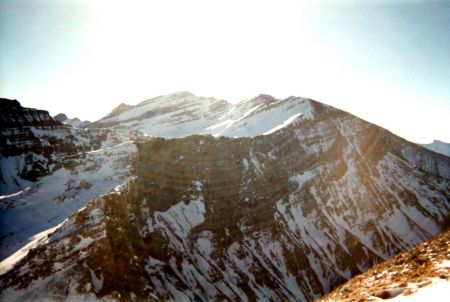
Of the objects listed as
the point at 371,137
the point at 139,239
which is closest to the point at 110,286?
the point at 139,239

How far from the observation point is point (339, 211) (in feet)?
414

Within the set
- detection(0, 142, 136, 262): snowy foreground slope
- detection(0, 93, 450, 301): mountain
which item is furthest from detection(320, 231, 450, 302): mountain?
detection(0, 142, 136, 262): snowy foreground slope

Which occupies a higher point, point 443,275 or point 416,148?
point 443,275

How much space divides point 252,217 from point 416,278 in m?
101

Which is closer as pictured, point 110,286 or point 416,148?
point 110,286

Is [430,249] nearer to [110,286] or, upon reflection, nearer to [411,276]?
[411,276]

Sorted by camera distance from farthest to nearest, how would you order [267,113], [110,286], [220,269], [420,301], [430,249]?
[267,113]
[220,269]
[110,286]
[430,249]
[420,301]

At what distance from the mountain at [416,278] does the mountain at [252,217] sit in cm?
4776

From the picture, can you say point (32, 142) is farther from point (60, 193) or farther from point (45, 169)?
point (60, 193)

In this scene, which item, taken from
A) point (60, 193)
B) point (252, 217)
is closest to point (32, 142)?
point (60, 193)

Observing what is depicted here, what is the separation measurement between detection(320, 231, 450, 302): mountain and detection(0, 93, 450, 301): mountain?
47.8 m

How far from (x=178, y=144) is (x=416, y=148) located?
127 metres

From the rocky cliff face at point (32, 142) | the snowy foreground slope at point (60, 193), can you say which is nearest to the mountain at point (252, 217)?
the snowy foreground slope at point (60, 193)

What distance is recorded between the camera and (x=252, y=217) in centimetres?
11162
